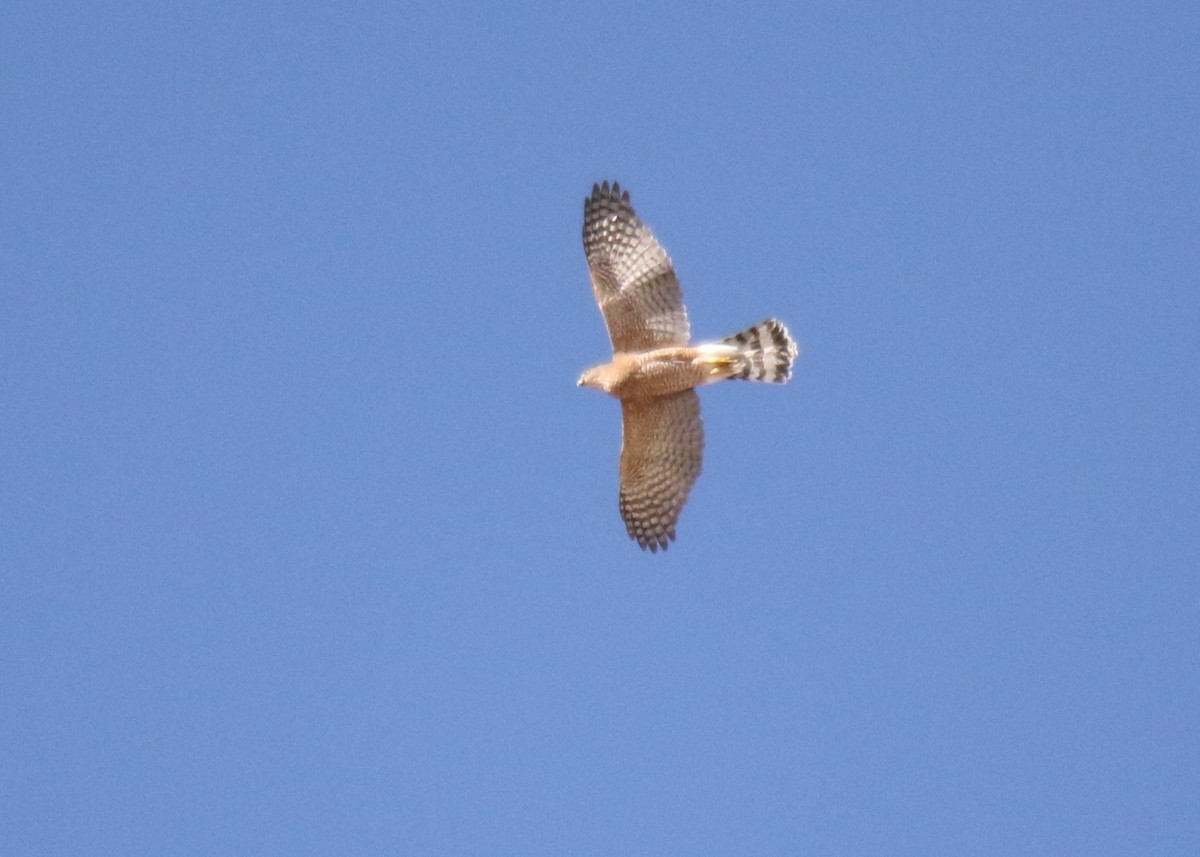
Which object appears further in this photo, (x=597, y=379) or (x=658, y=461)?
(x=658, y=461)

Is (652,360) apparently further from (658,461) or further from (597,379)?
(658,461)

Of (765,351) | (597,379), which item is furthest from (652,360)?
(765,351)

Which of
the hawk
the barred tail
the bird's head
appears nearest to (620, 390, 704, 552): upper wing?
the hawk

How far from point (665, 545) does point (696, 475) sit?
2.13ft

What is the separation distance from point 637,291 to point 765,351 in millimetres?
1172

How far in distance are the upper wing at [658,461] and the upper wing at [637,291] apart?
0.51 meters

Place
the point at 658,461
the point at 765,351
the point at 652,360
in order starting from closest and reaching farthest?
the point at 652,360
the point at 765,351
the point at 658,461

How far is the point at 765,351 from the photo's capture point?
18.3 meters

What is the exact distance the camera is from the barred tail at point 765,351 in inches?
719

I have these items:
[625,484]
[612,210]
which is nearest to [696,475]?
[625,484]

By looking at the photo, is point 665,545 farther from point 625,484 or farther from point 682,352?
point 682,352

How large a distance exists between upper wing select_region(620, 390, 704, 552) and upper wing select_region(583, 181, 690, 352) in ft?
1.68

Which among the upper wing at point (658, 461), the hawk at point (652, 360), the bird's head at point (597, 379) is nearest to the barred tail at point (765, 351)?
the hawk at point (652, 360)

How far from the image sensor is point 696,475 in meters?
18.5
